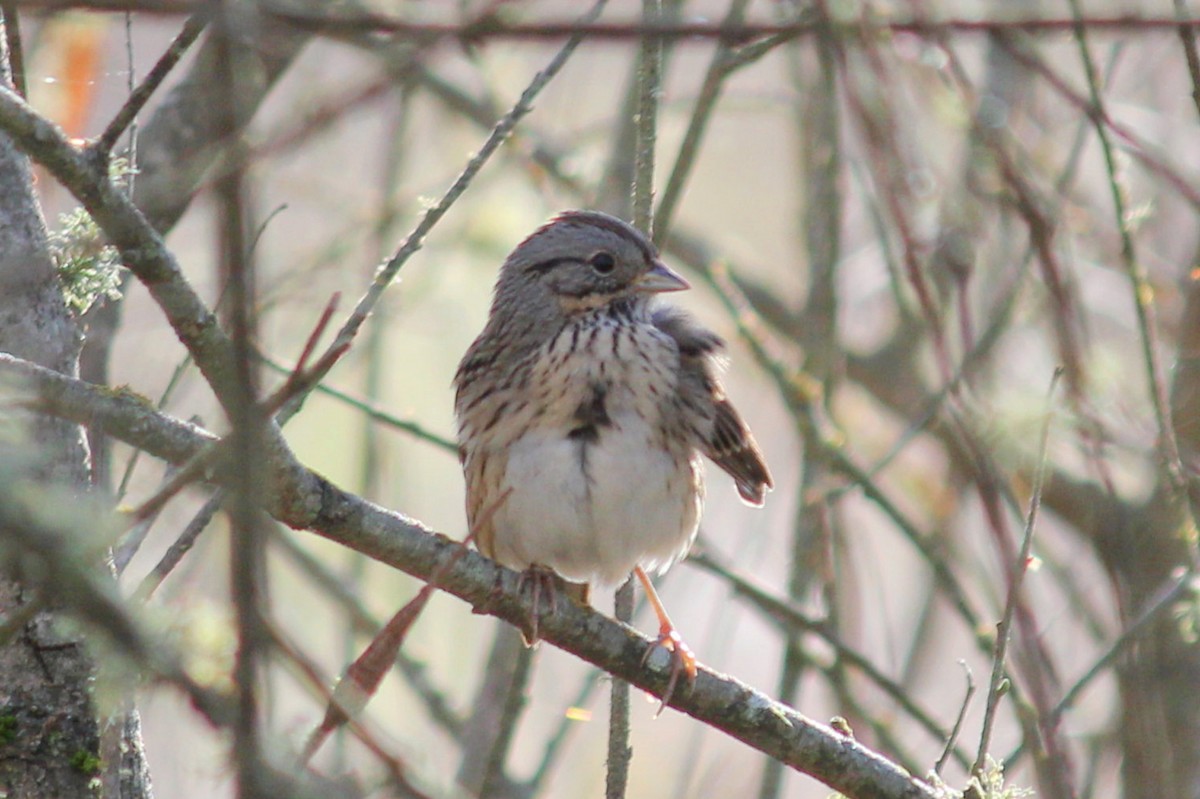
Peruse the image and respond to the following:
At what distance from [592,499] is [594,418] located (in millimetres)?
222

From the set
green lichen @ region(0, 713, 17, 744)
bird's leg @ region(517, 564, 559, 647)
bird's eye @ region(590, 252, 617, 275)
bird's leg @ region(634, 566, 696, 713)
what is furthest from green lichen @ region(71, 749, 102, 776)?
bird's eye @ region(590, 252, 617, 275)

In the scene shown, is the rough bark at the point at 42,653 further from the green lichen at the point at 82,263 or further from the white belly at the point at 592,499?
the white belly at the point at 592,499

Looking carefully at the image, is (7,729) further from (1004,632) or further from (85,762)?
(1004,632)

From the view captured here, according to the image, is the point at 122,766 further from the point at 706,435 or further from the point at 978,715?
the point at 978,715

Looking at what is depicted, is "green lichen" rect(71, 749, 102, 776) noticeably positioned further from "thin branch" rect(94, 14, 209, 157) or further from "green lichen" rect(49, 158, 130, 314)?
"thin branch" rect(94, 14, 209, 157)

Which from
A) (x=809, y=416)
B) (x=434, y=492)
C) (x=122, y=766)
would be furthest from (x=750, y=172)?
(x=122, y=766)

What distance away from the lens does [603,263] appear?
4.21 metres

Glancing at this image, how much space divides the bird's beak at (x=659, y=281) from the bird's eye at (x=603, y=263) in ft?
0.27

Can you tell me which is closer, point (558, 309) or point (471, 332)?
point (558, 309)

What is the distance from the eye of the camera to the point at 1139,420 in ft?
15.4

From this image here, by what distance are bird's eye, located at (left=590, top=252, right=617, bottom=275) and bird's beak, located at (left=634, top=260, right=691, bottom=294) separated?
8cm

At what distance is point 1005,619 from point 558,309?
187cm

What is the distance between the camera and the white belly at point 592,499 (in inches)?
150

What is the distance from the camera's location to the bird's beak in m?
4.15
